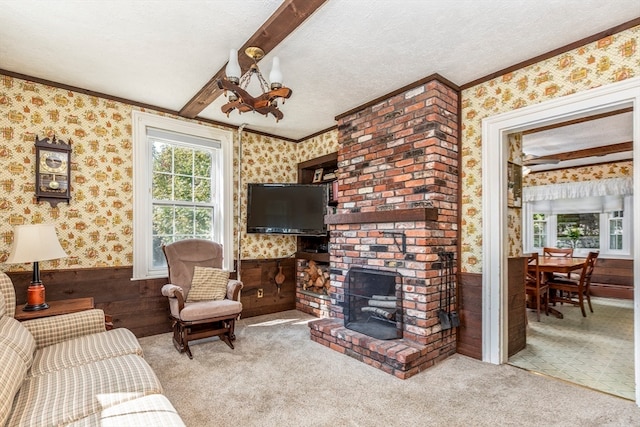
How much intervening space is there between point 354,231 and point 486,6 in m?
2.15

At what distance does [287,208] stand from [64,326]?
2.55 metres

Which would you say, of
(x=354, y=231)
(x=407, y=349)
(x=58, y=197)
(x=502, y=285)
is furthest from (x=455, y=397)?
(x=58, y=197)

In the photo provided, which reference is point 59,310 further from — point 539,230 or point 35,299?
point 539,230

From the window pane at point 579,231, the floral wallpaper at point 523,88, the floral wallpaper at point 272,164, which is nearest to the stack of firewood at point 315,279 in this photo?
the floral wallpaper at point 272,164

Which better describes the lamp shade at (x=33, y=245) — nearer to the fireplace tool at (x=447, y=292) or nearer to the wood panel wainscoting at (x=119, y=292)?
the wood panel wainscoting at (x=119, y=292)

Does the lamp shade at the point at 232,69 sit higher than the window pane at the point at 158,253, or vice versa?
the lamp shade at the point at 232,69

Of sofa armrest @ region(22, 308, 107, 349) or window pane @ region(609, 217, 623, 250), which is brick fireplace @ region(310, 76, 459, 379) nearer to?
sofa armrest @ region(22, 308, 107, 349)

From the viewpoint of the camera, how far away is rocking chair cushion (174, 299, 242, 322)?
9.60 ft

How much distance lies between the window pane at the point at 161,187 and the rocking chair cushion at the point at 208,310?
1314mm

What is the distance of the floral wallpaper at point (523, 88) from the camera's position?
7.28 ft

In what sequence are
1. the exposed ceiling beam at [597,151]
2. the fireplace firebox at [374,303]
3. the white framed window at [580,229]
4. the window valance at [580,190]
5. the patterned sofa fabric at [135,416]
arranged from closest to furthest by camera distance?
the patterned sofa fabric at [135,416] → the fireplace firebox at [374,303] → the exposed ceiling beam at [597,151] → the window valance at [580,190] → the white framed window at [580,229]

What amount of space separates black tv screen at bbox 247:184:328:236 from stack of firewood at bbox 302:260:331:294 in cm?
58

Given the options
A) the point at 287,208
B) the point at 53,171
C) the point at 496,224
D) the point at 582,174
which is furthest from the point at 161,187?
the point at 582,174

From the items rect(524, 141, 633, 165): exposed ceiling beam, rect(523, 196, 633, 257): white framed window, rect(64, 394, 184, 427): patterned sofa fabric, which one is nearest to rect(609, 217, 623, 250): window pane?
rect(523, 196, 633, 257): white framed window
